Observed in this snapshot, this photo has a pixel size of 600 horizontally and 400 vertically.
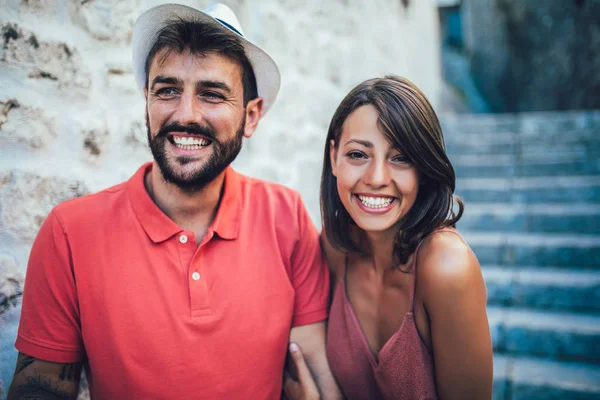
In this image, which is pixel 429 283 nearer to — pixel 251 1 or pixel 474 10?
pixel 251 1

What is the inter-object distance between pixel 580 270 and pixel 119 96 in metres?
3.11

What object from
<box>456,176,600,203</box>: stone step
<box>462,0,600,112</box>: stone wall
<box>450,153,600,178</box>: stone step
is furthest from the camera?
<box>462,0,600,112</box>: stone wall

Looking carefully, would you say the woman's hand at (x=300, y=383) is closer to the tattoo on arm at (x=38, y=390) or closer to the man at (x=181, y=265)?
the man at (x=181, y=265)

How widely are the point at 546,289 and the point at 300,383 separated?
2.02 metres

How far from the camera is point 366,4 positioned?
11.4ft

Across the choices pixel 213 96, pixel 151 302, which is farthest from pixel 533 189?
pixel 151 302

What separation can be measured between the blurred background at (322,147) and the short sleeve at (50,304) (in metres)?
0.14

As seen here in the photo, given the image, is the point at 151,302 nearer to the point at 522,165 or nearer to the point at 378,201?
the point at 378,201

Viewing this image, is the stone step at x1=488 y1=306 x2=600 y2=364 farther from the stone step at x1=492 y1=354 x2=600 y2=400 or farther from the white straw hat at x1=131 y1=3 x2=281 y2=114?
the white straw hat at x1=131 y1=3 x2=281 y2=114

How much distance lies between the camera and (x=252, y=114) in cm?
169

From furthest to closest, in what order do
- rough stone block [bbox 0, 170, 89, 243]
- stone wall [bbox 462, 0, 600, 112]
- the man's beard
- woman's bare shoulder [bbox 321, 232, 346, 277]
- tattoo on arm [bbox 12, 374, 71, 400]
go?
stone wall [bbox 462, 0, 600, 112]
woman's bare shoulder [bbox 321, 232, 346, 277]
the man's beard
rough stone block [bbox 0, 170, 89, 243]
tattoo on arm [bbox 12, 374, 71, 400]

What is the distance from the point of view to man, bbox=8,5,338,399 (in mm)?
1287

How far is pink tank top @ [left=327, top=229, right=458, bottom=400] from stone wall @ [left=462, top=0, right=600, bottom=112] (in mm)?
6811

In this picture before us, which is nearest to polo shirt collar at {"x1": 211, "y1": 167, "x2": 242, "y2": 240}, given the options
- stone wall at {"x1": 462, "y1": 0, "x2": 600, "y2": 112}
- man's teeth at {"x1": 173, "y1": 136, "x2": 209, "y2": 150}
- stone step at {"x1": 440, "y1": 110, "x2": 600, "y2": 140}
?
man's teeth at {"x1": 173, "y1": 136, "x2": 209, "y2": 150}
